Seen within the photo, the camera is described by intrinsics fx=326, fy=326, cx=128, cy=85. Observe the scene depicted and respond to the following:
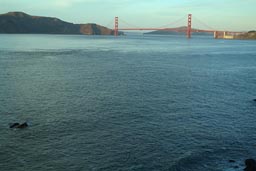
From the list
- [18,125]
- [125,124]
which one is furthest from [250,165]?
[18,125]

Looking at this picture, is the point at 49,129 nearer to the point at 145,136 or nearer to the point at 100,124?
the point at 100,124

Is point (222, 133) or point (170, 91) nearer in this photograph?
point (222, 133)

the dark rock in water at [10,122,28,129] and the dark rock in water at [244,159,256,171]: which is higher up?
the dark rock in water at [10,122,28,129]

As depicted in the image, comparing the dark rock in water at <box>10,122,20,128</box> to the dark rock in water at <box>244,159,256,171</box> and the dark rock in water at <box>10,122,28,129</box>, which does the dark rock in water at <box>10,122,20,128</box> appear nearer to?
the dark rock in water at <box>10,122,28,129</box>

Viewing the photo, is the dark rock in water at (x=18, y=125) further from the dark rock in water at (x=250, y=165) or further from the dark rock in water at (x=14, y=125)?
the dark rock in water at (x=250, y=165)

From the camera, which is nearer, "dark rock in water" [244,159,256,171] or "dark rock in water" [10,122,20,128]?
"dark rock in water" [244,159,256,171]

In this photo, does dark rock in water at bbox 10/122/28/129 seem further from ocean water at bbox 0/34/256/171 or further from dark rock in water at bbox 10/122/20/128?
ocean water at bbox 0/34/256/171

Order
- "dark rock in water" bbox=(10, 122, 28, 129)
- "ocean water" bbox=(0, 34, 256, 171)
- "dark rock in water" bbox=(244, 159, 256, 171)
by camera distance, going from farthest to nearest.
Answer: "dark rock in water" bbox=(10, 122, 28, 129) → "ocean water" bbox=(0, 34, 256, 171) → "dark rock in water" bbox=(244, 159, 256, 171)

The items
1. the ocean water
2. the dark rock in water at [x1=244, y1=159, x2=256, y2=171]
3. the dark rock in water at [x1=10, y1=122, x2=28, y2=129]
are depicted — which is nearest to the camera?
the dark rock in water at [x1=244, y1=159, x2=256, y2=171]

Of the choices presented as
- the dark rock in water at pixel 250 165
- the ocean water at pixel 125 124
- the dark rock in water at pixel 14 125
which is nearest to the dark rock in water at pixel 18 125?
the dark rock in water at pixel 14 125

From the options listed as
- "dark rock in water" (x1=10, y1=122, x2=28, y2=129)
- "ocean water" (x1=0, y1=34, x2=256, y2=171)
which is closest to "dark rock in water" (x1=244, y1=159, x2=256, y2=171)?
"ocean water" (x1=0, y1=34, x2=256, y2=171)

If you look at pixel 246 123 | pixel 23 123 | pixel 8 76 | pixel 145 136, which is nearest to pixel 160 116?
pixel 145 136
